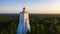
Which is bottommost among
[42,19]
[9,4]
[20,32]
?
[20,32]

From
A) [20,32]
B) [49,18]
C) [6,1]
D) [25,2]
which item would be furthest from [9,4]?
[49,18]

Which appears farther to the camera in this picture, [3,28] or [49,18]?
[49,18]

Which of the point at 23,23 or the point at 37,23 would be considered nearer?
the point at 37,23

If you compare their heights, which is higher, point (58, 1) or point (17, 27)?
point (58, 1)

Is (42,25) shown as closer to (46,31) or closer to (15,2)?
(46,31)
